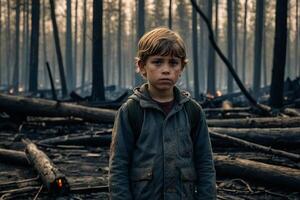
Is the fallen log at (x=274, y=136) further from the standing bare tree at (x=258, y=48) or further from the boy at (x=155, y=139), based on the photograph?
the standing bare tree at (x=258, y=48)

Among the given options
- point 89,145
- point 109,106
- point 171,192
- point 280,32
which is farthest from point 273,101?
point 171,192

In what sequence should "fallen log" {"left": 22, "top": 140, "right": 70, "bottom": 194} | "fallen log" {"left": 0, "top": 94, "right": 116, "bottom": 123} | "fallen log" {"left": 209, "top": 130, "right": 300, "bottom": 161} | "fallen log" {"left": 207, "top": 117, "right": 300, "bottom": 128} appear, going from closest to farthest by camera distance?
"fallen log" {"left": 22, "top": 140, "right": 70, "bottom": 194} → "fallen log" {"left": 209, "top": 130, "right": 300, "bottom": 161} → "fallen log" {"left": 207, "top": 117, "right": 300, "bottom": 128} → "fallen log" {"left": 0, "top": 94, "right": 116, "bottom": 123}

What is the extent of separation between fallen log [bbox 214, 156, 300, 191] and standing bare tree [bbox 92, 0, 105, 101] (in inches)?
457

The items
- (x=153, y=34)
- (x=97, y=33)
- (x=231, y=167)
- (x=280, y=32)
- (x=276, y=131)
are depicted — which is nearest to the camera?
(x=153, y=34)

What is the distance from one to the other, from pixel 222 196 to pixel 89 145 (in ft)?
14.6

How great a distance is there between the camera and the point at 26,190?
18.1 ft

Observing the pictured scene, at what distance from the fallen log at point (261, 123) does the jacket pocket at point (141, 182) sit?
706cm

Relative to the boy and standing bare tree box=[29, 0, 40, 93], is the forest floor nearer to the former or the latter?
the boy

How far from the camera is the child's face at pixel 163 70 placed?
245 centimetres

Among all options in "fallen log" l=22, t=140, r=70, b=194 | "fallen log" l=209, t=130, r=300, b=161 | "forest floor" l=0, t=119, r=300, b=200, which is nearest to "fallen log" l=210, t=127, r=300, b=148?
"forest floor" l=0, t=119, r=300, b=200

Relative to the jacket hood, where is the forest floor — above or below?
below

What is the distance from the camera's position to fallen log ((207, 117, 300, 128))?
8.98 meters

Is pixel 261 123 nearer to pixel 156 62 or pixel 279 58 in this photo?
pixel 279 58

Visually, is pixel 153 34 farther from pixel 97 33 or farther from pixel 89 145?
pixel 97 33
